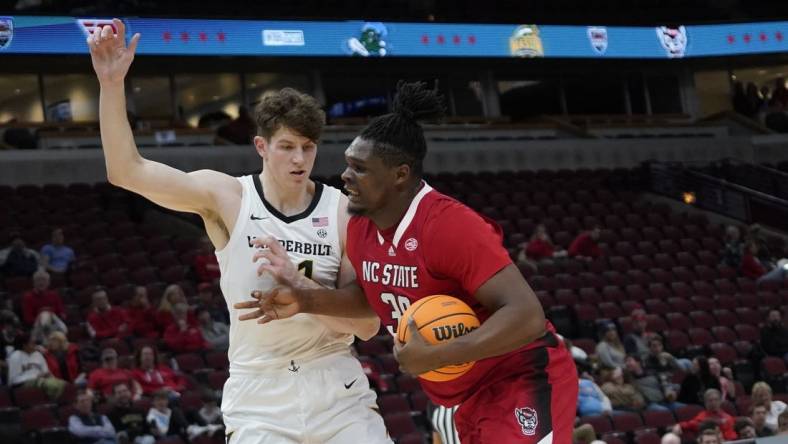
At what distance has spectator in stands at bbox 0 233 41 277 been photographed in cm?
1259

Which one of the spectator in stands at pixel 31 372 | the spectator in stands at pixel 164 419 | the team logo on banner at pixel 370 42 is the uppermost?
the team logo on banner at pixel 370 42

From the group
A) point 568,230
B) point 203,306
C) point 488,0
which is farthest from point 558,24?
point 203,306

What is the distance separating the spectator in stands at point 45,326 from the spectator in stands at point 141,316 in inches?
31.1

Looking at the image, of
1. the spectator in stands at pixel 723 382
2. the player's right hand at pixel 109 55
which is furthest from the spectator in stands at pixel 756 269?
the player's right hand at pixel 109 55

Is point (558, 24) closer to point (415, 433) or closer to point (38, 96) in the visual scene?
point (38, 96)

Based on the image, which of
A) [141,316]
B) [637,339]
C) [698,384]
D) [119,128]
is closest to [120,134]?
[119,128]

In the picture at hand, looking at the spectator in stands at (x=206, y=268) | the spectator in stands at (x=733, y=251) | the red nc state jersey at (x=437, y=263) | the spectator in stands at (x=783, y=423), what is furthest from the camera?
the spectator in stands at (x=733, y=251)

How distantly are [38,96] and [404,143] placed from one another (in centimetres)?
1662

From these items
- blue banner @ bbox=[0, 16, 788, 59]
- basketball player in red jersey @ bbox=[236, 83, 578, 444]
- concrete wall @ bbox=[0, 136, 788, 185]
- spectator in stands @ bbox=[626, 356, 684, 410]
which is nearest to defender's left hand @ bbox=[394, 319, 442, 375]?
basketball player in red jersey @ bbox=[236, 83, 578, 444]

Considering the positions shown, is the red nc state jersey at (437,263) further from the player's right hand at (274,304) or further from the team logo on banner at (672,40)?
the team logo on banner at (672,40)

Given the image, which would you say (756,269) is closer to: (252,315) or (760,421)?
(760,421)

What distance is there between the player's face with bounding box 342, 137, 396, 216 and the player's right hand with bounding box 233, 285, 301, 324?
1.23ft

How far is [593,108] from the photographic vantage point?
82.1 ft

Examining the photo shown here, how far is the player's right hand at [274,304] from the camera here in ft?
13.2
